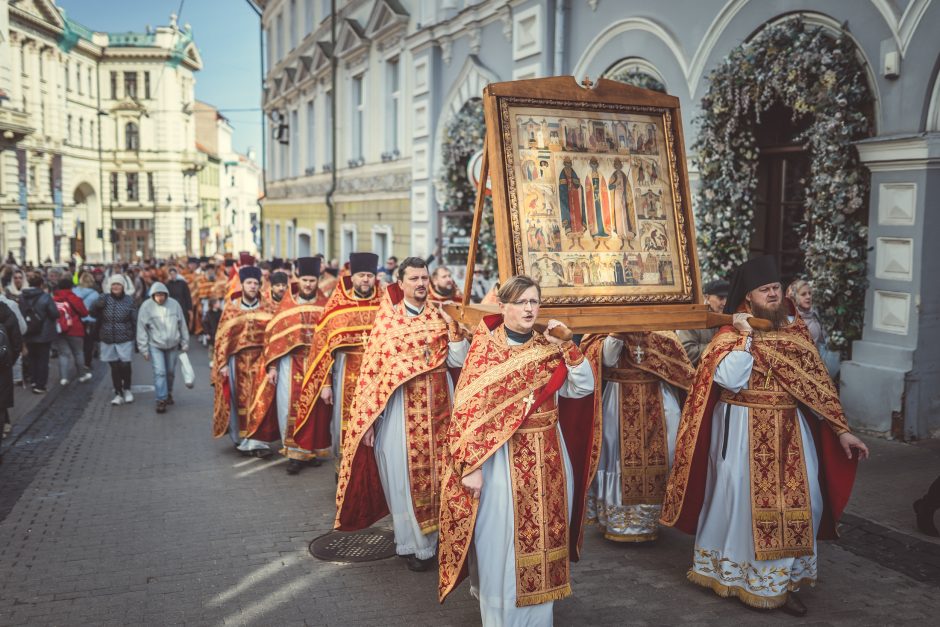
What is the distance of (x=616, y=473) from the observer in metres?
6.27

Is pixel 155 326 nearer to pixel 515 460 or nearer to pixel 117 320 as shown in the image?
pixel 117 320

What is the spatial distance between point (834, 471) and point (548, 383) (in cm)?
199

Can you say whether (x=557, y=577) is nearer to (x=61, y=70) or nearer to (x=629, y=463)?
(x=629, y=463)

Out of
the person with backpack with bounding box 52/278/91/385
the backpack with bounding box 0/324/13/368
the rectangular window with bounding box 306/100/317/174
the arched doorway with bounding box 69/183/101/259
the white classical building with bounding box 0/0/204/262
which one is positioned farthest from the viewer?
the arched doorway with bounding box 69/183/101/259

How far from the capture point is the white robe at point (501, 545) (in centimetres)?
453

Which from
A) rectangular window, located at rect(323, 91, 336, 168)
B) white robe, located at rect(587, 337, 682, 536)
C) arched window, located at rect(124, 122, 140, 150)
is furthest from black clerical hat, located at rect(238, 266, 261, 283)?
arched window, located at rect(124, 122, 140, 150)

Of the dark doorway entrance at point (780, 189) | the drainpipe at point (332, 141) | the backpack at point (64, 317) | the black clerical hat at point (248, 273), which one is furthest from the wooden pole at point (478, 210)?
the drainpipe at point (332, 141)

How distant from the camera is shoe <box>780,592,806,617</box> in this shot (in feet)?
16.5

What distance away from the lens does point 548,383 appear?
452 centimetres

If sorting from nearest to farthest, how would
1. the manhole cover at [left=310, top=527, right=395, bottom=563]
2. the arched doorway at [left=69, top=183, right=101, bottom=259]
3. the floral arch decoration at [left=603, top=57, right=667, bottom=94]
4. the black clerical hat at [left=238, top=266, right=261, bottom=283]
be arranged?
the manhole cover at [left=310, top=527, right=395, bottom=563], the black clerical hat at [left=238, top=266, right=261, bottom=283], the floral arch decoration at [left=603, top=57, right=667, bottom=94], the arched doorway at [left=69, top=183, right=101, bottom=259]

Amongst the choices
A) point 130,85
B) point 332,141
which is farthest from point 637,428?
point 130,85

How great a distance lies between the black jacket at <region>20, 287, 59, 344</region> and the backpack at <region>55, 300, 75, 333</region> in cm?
49

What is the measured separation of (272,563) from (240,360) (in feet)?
12.6

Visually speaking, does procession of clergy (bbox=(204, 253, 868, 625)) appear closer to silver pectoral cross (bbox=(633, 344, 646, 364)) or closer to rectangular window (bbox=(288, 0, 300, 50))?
silver pectoral cross (bbox=(633, 344, 646, 364))
